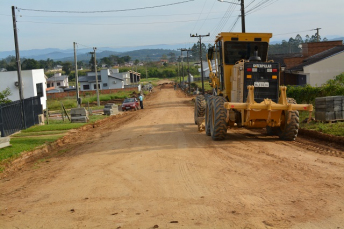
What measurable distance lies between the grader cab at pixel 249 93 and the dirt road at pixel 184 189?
0.93 metres

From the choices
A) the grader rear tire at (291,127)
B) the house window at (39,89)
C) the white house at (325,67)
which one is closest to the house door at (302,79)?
the white house at (325,67)

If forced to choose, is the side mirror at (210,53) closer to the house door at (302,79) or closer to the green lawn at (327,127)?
the green lawn at (327,127)

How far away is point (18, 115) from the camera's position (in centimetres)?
2400

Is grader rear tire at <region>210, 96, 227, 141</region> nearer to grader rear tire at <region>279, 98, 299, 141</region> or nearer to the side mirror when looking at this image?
grader rear tire at <region>279, 98, 299, 141</region>

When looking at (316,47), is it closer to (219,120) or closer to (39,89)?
(39,89)

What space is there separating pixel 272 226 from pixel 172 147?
26.5 ft

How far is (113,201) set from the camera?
7.90 meters

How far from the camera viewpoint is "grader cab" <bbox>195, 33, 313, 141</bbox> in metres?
13.8

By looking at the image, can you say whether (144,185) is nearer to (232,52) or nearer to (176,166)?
(176,166)

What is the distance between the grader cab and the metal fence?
37.3ft

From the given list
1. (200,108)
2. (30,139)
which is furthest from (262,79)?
(30,139)

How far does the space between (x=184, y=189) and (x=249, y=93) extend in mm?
6222

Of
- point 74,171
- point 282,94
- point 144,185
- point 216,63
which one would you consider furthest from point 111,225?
point 216,63

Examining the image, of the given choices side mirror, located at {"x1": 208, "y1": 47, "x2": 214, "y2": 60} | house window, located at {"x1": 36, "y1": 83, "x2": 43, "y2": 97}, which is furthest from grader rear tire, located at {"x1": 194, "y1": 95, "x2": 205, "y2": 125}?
house window, located at {"x1": 36, "y1": 83, "x2": 43, "y2": 97}
